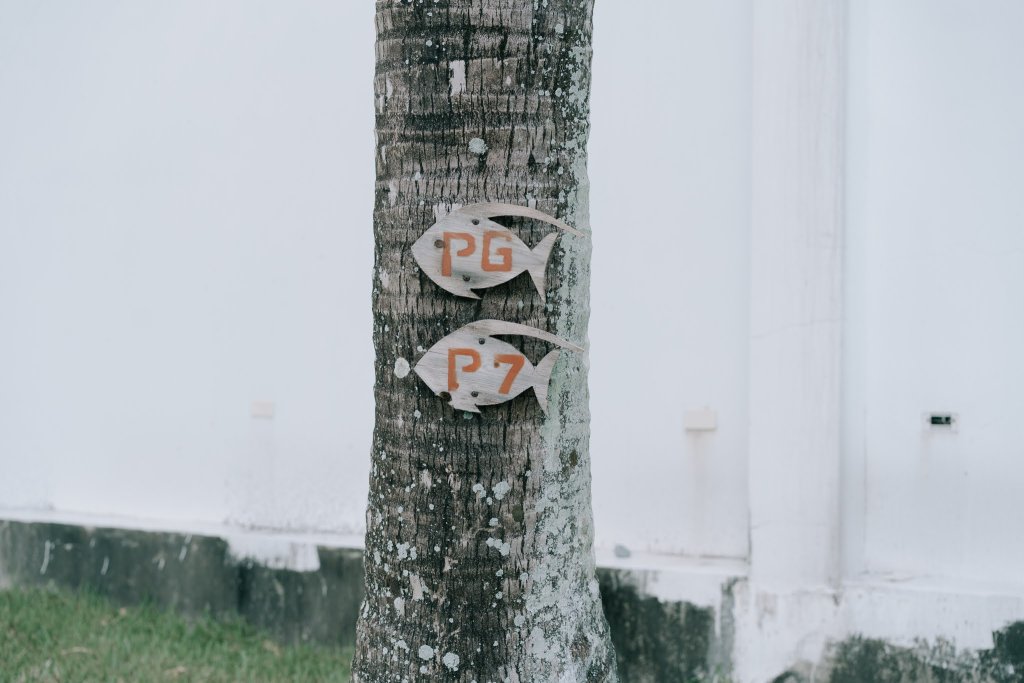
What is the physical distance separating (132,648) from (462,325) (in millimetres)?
3219

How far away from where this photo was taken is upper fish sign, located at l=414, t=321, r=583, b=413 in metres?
2.45

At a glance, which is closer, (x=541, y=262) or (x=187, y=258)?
(x=541, y=262)

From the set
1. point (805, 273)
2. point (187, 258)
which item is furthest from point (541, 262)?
point (187, 258)

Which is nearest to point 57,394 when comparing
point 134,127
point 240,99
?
point 134,127

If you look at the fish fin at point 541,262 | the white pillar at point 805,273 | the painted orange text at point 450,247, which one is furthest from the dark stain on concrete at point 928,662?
the painted orange text at point 450,247

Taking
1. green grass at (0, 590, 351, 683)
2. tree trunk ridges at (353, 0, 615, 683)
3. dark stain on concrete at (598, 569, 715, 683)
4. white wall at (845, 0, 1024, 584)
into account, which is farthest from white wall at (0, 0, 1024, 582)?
tree trunk ridges at (353, 0, 615, 683)

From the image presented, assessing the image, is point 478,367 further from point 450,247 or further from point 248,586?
point 248,586

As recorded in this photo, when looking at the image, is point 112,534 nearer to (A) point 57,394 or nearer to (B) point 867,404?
(A) point 57,394

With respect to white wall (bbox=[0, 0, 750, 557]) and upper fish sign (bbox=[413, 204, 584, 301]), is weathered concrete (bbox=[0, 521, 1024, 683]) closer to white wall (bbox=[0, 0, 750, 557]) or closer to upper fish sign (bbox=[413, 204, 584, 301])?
white wall (bbox=[0, 0, 750, 557])

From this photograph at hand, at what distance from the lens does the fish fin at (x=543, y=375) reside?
8.13ft

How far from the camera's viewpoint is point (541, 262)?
2.47 meters

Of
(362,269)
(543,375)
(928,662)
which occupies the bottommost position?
(928,662)

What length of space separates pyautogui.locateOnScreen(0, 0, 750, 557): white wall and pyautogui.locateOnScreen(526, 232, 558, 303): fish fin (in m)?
2.28

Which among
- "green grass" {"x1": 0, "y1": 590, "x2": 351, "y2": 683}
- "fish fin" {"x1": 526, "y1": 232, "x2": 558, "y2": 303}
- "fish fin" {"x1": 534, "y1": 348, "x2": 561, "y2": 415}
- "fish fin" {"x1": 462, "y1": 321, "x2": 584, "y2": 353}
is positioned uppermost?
"fish fin" {"x1": 526, "y1": 232, "x2": 558, "y2": 303}
